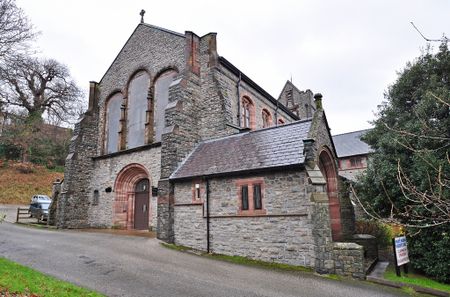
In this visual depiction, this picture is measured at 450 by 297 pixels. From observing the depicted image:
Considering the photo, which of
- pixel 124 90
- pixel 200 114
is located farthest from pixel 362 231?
pixel 124 90

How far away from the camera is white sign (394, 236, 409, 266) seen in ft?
29.6

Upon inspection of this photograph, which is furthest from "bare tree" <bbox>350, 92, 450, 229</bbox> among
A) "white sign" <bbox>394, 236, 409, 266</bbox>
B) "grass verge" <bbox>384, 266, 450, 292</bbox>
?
"grass verge" <bbox>384, 266, 450, 292</bbox>

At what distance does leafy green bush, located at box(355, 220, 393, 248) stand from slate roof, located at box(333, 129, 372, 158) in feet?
66.8

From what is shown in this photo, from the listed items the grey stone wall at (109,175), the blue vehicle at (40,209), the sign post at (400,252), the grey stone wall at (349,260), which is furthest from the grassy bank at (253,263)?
the blue vehicle at (40,209)

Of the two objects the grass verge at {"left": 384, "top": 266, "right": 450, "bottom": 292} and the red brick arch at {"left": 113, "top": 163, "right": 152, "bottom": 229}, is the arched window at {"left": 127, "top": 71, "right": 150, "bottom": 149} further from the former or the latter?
the grass verge at {"left": 384, "top": 266, "right": 450, "bottom": 292}

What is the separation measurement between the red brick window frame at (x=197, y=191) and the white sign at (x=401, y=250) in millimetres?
7078

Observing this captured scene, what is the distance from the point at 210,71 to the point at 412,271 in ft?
43.8

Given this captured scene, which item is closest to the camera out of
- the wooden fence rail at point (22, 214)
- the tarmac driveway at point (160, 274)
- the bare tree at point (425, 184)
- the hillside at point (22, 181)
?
the bare tree at point (425, 184)

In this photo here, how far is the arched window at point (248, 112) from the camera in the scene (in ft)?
64.7

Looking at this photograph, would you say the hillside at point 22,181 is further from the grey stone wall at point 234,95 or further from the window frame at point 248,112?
the grey stone wall at point 234,95

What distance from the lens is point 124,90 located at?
65.1 feet

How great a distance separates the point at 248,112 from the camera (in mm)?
20469

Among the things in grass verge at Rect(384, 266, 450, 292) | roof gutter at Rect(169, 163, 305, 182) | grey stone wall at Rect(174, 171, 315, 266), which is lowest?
grass verge at Rect(384, 266, 450, 292)

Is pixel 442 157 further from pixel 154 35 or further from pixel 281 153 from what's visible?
pixel 154 35
